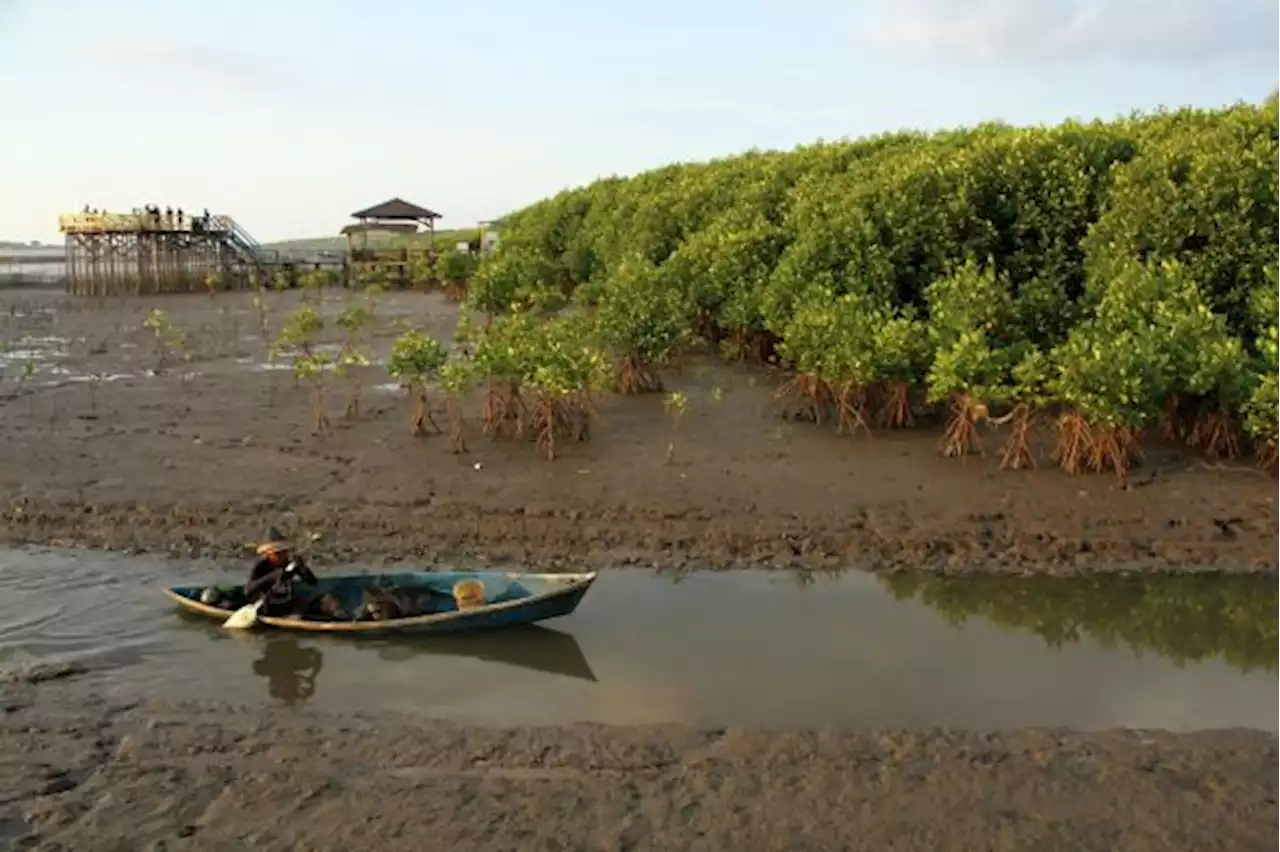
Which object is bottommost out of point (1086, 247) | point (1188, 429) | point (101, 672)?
point (101, 672)

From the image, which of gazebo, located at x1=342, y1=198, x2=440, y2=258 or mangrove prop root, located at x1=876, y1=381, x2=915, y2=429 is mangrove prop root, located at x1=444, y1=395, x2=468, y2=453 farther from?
gazebo, located at x1=342, y1=198, x2=440, y2=258

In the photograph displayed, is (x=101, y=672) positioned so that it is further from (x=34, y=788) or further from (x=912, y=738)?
(x=912, y=738)

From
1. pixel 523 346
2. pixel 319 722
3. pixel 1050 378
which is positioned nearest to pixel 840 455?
pixel 1050 378

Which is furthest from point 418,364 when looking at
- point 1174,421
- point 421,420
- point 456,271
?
point 456,271

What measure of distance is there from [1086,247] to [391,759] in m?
13.2

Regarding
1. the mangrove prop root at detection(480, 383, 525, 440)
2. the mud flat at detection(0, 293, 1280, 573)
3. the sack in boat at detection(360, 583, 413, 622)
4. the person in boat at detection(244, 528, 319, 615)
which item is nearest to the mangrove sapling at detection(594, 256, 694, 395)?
the mud flat at detection(0, 293, 1280, 573)

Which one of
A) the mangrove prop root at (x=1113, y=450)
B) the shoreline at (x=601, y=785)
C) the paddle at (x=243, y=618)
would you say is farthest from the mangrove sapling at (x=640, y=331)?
the shoreline at (x=601, y=785)

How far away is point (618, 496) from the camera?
43.3 feet

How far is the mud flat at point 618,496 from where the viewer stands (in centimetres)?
1154

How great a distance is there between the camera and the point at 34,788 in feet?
21.9

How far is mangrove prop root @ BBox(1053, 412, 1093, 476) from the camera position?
13641 millimetres

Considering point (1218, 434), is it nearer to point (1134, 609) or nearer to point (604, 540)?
point (1134, 609)

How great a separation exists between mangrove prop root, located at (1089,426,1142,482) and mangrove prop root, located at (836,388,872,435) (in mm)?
3323

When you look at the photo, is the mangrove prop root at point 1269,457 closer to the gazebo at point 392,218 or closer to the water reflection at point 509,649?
the water reflection at point 509,649
